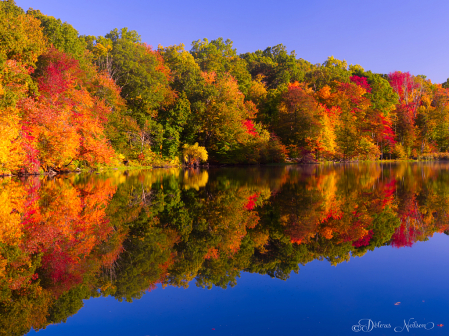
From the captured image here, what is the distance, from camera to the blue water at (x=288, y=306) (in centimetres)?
390

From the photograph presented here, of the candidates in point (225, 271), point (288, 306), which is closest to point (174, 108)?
point (225, 271)

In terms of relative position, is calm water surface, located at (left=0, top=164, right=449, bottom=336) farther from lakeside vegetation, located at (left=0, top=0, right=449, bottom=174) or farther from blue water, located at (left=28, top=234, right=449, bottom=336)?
lakeside vegetation, located at (left=0, top=0, right=449, bottom=174)

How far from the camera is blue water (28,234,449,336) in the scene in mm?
3896

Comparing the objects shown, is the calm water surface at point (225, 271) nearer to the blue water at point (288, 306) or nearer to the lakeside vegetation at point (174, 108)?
the blue water at point (288, 306)

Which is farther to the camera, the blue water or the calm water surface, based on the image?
the calm water surface

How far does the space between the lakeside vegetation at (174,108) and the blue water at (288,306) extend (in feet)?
65.0

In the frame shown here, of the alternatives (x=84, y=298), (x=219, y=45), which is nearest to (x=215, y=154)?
(x=219, y=45)

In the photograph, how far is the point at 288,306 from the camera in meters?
4.35

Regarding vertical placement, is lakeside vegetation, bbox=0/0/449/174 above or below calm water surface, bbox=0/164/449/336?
above

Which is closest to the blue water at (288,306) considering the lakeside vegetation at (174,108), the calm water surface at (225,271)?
the calm water surface at (225,271)

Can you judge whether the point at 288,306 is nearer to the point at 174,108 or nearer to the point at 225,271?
the point at 225,271

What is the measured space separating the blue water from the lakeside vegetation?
19813mm

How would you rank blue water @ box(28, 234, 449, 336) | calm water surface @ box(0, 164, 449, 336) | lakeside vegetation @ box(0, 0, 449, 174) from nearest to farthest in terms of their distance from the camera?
1. blue water @ box(28, 234, 449, 336)
2. calm water surface @ box(0, 164, 449, 336)
3. lakeside vegetation @ box(0, 0, 449, 174)

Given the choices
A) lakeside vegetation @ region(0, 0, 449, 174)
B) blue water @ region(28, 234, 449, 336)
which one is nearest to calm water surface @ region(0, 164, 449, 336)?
blue water @ region(28, 234, 449, 336)
